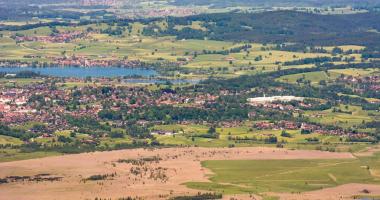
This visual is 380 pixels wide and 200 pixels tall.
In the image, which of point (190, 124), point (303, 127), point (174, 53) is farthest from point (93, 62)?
point (303, 127)

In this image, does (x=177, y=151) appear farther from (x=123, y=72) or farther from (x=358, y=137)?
(x=123, y=72)

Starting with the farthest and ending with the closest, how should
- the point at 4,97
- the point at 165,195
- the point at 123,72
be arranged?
the point at 123,72
the point at 4,97
the point at 165,195

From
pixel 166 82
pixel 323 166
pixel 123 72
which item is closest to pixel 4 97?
pixel 166 82

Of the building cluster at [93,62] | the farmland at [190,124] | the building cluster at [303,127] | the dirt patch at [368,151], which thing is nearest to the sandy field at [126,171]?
the farmland at [190,124]

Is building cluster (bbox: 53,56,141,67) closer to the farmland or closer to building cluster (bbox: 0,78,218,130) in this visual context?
the farmland

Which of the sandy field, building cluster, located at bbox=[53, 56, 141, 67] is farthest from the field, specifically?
the sandy field

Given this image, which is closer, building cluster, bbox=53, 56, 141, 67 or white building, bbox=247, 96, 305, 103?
white building, bbox=247, 96, 305, 103
